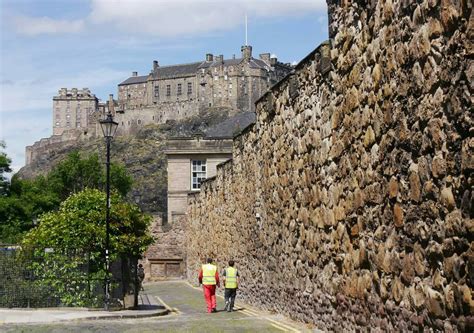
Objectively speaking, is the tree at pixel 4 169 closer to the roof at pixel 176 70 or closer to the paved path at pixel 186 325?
the paved path at pixel 186 325

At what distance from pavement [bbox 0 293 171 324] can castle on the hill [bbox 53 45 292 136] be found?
371ft

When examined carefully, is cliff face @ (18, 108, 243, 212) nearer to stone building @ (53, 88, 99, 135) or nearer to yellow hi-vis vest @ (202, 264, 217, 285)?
stone building @ (53, 88, 99, 135)

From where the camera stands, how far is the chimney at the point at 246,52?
448 ft

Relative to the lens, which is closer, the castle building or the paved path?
the paved path

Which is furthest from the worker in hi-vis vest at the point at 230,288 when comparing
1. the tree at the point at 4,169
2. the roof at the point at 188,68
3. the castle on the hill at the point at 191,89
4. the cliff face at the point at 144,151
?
the roof at the point at 188,68

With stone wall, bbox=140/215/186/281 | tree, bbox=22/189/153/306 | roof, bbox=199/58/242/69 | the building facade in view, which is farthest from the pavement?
roof, bbox=199/58/242/69

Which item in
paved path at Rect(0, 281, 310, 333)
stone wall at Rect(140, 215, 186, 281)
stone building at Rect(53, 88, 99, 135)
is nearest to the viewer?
paved path at Rect(0, 281, 310, 333)

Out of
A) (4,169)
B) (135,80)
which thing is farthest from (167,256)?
(135,80)

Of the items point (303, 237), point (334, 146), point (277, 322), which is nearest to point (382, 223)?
point (334, 146)

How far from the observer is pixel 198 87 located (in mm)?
140000

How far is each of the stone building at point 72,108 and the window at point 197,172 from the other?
125650mm

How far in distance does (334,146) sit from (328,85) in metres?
1.05

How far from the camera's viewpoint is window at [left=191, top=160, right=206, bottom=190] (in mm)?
47662

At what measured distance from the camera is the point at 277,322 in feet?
45.5
